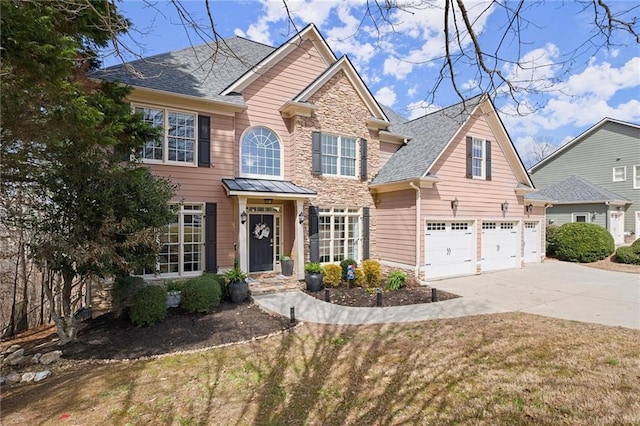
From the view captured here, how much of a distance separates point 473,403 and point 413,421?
871 millimetres

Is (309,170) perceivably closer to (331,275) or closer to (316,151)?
(316,151)

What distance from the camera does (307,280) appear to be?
1034 centimetres

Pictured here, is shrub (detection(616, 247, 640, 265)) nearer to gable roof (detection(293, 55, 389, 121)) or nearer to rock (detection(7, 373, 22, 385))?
gable roof (detection(293, 55, 389, 121))

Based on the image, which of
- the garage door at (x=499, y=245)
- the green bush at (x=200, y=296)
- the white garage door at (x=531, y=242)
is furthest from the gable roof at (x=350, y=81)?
the white garage door at (x=531, y=242)

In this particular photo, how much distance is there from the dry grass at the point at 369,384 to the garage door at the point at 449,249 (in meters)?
5.55

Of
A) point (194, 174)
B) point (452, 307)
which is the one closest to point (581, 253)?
point (452, 307)

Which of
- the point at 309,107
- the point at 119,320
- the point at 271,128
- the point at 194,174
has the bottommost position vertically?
the point at 119,320

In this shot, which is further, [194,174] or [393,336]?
[194,174]

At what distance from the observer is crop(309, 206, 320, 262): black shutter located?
11.5 metres

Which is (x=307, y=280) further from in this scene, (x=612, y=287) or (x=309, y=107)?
(x=612, y=287)

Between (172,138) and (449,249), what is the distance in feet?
35.2

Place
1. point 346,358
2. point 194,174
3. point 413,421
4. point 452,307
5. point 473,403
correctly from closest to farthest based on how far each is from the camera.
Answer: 1. point 413,421
2. point 473,403
3. point 346,358
4. point 452,307
5. point 194,174

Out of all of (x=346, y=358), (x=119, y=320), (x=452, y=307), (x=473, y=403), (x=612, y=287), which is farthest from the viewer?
(x=612, y=287)

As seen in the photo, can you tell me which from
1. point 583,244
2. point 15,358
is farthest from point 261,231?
point 583,244
